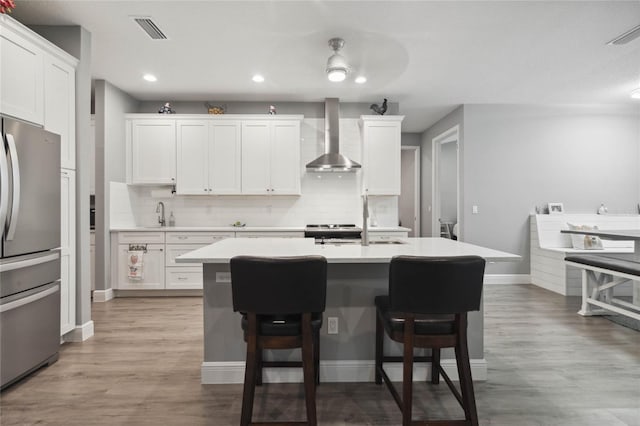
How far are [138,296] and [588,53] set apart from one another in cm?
602

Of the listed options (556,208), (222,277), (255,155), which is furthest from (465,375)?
(556,208)

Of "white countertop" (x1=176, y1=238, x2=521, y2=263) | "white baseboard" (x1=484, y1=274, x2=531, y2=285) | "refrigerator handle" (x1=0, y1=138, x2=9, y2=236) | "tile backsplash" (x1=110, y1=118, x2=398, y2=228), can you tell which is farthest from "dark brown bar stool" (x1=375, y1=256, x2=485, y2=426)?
"white baseboard" (x1=484, y1=274, x2=531, y2=285)

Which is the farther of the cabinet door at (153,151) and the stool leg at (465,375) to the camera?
the cabinet door at (153,151)

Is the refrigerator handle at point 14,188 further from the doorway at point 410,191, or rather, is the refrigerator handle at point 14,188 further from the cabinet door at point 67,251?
the doorway at point 410,191

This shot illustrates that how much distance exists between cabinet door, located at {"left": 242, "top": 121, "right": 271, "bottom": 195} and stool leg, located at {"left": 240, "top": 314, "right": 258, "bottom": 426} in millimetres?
3184

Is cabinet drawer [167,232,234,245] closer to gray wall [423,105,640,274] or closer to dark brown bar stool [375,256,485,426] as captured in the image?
dark brown bar stool [375,256,485,426]

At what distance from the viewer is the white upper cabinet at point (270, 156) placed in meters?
4.57

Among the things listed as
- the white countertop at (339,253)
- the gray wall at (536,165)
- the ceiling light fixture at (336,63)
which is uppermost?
the ceiling light fixture at (336,63)

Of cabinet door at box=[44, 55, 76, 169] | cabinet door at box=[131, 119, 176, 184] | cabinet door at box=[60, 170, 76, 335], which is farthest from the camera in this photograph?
cabinet door at box=[131, 119, 176, 184]

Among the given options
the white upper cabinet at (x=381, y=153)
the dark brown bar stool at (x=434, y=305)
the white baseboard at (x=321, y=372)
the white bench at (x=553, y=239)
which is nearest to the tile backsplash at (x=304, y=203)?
the white upper cabinet at (x=381, y=153)

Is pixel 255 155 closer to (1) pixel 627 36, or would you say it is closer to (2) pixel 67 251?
(2) pixel 67 251

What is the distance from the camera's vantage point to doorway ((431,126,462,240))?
17.8 ft

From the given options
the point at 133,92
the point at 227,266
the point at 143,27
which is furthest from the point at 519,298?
the point at 133,92

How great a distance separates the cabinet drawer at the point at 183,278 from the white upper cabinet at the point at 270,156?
1.29 metres
